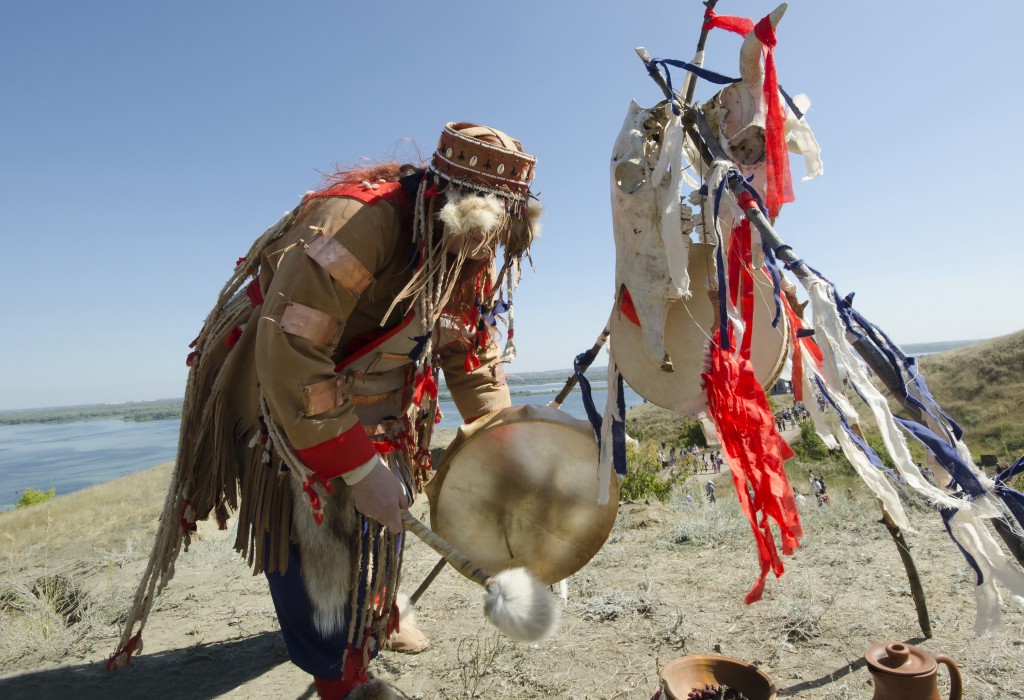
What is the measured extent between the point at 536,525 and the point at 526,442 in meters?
0.32

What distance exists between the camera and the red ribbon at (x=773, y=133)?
1490 millimetres

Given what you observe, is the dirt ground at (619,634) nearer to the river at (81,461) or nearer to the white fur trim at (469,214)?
the white fur trim at (469,214)

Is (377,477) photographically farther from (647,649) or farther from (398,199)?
(647,649)

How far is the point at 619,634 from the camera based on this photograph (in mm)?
2658

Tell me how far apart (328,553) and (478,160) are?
144cm

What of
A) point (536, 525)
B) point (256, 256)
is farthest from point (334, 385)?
point (536, 525)

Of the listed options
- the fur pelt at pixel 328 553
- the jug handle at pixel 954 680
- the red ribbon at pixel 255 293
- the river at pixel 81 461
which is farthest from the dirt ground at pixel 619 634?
the river at pixel 81 461

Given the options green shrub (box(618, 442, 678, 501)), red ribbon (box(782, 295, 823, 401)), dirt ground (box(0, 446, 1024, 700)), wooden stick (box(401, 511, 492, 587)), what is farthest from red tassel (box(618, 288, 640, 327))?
green shrub (box(618, 442, 678, 501))

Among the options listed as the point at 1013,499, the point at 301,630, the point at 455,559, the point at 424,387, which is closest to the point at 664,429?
the point at 424,387

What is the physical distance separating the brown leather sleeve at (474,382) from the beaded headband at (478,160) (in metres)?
0.78

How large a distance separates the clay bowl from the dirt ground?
49 centimetres

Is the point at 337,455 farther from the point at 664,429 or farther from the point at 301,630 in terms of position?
the point at 664,429

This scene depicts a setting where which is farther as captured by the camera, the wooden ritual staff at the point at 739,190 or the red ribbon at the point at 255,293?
the red ribbon at the point at 255,293

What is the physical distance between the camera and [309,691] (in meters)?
2.40
